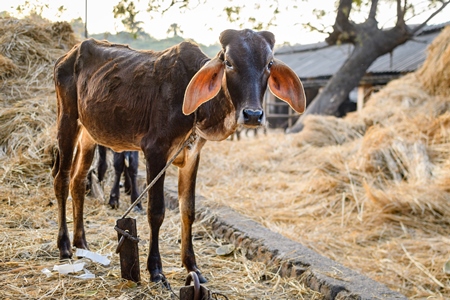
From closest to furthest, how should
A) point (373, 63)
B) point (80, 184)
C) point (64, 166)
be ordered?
point (64, 166) < point (80, 184) < point (373, 63)

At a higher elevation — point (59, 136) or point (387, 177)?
point (59, 136)

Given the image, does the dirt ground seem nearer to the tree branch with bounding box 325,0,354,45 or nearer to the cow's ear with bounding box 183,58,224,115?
the cow's ear with bounding box 183,58,224,115

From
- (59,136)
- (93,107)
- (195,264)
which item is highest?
(93,107)

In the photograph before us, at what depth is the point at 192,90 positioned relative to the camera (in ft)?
10.7

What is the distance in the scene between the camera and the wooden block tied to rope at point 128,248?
351cm

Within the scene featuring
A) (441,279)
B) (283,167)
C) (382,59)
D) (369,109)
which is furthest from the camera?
(382,59)

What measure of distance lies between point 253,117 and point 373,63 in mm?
18056

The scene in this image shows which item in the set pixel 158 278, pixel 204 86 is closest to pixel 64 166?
pixel 158 278

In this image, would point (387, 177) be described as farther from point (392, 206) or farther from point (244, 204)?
point (244, 204)

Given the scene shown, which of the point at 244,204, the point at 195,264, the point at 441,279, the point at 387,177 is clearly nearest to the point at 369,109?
the point at 387,177

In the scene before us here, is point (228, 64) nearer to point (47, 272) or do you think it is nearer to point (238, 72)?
point (238, 72)

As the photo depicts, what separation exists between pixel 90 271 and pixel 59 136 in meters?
1.14

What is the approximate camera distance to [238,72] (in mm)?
3221

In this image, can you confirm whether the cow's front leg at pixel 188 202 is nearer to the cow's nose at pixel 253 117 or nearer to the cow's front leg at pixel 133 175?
the cow's nose at pixel 253 117
